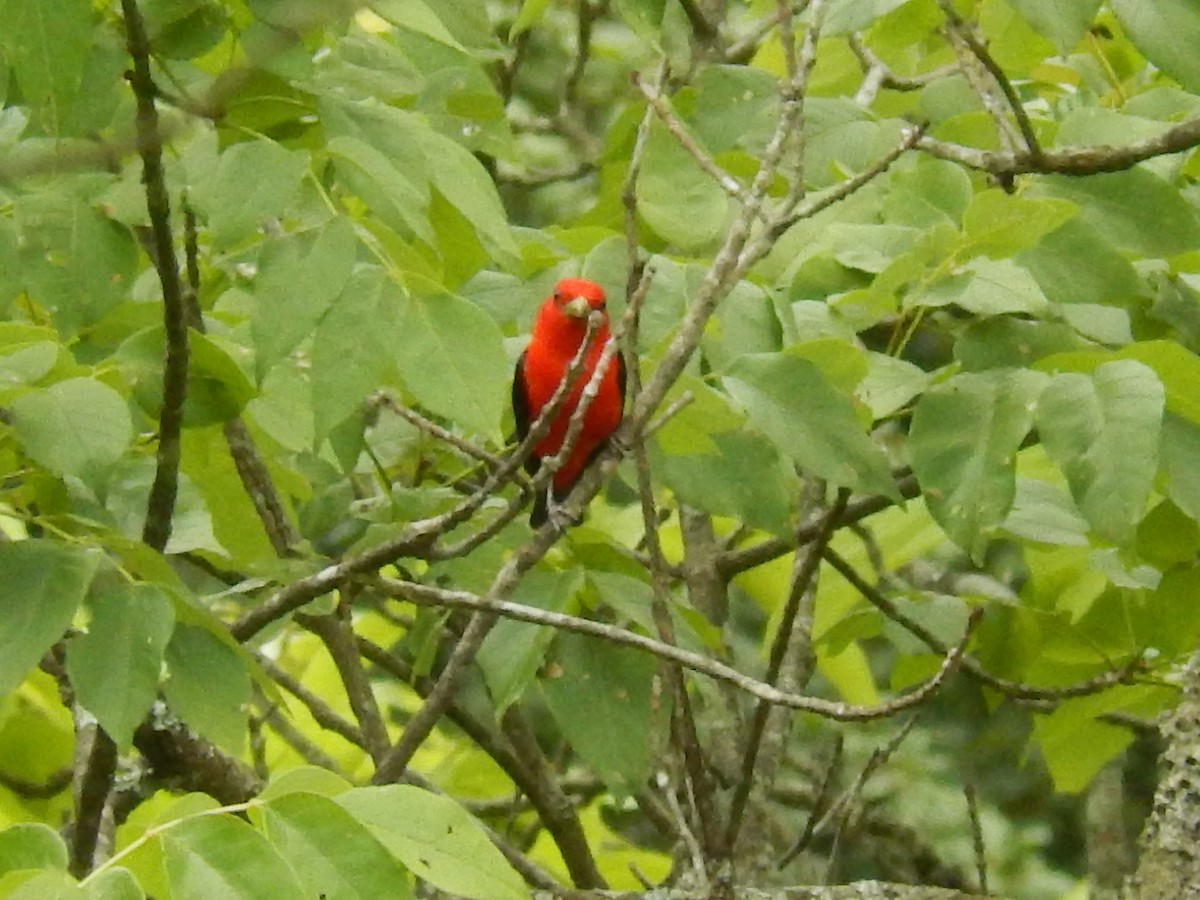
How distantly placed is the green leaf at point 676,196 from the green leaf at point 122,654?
111cm

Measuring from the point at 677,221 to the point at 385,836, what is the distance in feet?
4.53

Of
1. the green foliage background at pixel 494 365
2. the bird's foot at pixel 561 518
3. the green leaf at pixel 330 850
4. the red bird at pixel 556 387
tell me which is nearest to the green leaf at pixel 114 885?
the green foliage background at pixel 494 365

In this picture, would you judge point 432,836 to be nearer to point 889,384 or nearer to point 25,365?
point 25,365

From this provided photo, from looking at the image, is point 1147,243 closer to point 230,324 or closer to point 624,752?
point 624,752

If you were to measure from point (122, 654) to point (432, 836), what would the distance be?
0.53 m

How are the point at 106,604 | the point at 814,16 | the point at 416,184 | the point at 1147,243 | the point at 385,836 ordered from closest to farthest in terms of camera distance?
the point at 385,836 < the point at 106,604 < the point at 416,184 < the point at 814,16 < the point at 1147,243

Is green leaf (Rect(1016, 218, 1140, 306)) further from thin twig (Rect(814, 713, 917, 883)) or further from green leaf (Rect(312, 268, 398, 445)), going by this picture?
green leaf (Rect(312, 268, 398, 445))

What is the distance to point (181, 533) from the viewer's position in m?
3.05

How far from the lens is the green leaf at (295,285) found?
2.32 m

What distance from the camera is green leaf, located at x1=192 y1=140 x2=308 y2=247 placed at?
2350 millimetres

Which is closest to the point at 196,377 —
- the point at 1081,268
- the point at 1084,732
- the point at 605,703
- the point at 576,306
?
the point at 605,703

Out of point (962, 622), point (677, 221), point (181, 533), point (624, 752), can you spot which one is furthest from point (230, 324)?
point (962, 622)

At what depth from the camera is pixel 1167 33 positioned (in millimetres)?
2633

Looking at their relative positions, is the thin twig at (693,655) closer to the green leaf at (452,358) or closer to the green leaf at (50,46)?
the green leaf at (452,358)
